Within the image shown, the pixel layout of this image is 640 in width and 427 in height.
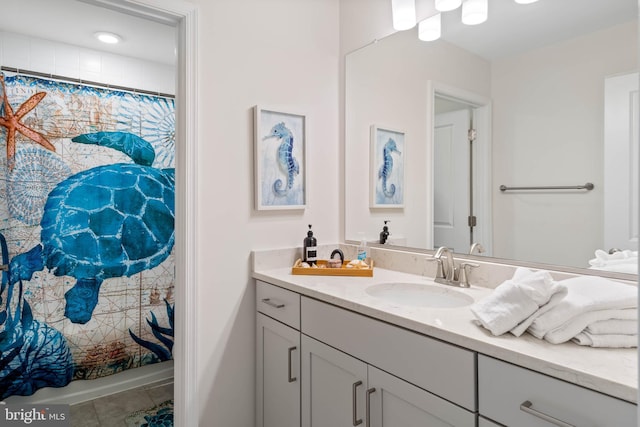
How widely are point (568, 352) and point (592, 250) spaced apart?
20.7 inches

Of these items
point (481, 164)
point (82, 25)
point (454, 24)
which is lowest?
point (481, 164)

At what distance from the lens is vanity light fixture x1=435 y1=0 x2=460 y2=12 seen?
1.58 m

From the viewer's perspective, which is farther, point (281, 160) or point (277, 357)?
point (281, 160)

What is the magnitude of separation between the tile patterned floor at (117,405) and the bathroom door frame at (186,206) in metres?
0.84

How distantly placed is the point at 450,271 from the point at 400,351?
0.54 m

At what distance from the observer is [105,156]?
249 centimetres

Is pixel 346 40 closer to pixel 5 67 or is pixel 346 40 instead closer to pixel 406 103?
pixel 406 103

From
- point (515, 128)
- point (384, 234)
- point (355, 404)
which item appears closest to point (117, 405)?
point (355, 404)

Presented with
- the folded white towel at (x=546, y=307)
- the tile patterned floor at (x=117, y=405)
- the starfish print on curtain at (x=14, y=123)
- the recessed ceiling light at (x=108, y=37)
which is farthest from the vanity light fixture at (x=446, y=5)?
the tile patterned floor at (x=117, y=405)

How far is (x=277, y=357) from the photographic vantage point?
5.42 feet

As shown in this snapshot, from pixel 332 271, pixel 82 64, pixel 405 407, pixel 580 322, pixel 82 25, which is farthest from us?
pixel 82 64

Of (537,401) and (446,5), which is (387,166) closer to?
(446,5)

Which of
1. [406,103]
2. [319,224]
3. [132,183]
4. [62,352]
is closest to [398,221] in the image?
[319,224]

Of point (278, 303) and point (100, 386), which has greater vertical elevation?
point (278, 303)
